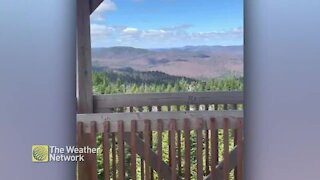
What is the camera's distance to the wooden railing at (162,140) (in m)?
3.31

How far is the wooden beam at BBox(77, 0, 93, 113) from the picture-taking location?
3682mm

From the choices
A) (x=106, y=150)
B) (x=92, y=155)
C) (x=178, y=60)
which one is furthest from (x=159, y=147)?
(x=178, y=60)

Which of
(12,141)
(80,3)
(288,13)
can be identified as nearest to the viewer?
(12,141)

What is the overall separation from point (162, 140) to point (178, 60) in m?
0.79

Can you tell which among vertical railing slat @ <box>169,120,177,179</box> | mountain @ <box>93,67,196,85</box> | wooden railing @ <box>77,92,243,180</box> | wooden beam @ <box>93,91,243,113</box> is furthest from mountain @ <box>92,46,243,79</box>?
vertical railing slat @ <box>169,120,177,179</box>

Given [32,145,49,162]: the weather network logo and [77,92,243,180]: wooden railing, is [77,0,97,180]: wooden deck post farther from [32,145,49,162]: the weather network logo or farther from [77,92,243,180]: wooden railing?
[32,145,49,162]: the weather network logo

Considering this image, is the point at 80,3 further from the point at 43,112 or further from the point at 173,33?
the point at 43,112

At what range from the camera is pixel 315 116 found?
208cm

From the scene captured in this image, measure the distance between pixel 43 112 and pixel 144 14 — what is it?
2.03 m

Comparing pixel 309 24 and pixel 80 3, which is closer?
pixel 309 24

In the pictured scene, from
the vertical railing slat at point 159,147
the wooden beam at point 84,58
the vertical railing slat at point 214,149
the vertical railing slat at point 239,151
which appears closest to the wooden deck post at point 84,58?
the wooden beam at point 84,58

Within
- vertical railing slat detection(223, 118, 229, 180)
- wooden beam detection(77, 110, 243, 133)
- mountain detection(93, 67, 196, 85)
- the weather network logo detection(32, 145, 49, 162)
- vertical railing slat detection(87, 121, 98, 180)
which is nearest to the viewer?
the weather network logo detection(32, 145, 49, 162)

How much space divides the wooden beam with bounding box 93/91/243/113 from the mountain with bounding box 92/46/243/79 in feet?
0.69

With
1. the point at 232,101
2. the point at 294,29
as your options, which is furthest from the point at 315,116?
the point at 232,101
